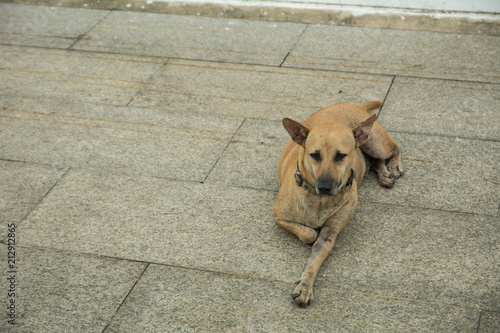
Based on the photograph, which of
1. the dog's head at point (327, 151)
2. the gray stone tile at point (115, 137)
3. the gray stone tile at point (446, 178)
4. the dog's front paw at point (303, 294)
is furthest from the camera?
the gray stone tile at point (115, 137)

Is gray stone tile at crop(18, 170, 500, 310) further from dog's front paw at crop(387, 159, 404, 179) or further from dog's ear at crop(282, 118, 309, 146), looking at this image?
dog's ear at crop(282, 118, 309, 146)

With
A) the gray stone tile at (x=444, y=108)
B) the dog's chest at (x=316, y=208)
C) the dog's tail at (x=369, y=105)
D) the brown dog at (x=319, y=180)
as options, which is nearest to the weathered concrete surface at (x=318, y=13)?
the gray stone tile at (x=444, y=108)

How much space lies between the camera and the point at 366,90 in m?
6.51

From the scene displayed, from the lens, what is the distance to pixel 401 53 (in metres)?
7.20

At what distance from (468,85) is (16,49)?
18.9ft

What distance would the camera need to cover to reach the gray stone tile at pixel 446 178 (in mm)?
4855

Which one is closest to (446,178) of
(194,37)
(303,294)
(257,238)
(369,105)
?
(369,105)

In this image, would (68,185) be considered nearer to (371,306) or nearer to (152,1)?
(371,306)

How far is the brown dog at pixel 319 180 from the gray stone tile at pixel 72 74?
9.10 ft

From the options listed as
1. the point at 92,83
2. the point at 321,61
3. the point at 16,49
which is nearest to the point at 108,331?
the point at 92,83

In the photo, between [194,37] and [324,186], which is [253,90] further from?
[324,186]

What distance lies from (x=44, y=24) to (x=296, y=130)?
5727mm

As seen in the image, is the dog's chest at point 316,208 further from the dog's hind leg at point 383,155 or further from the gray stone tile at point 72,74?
the gray stone tile at point 72,74

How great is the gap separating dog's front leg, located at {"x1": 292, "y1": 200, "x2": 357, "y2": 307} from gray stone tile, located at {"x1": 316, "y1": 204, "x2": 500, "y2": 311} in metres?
0.10
